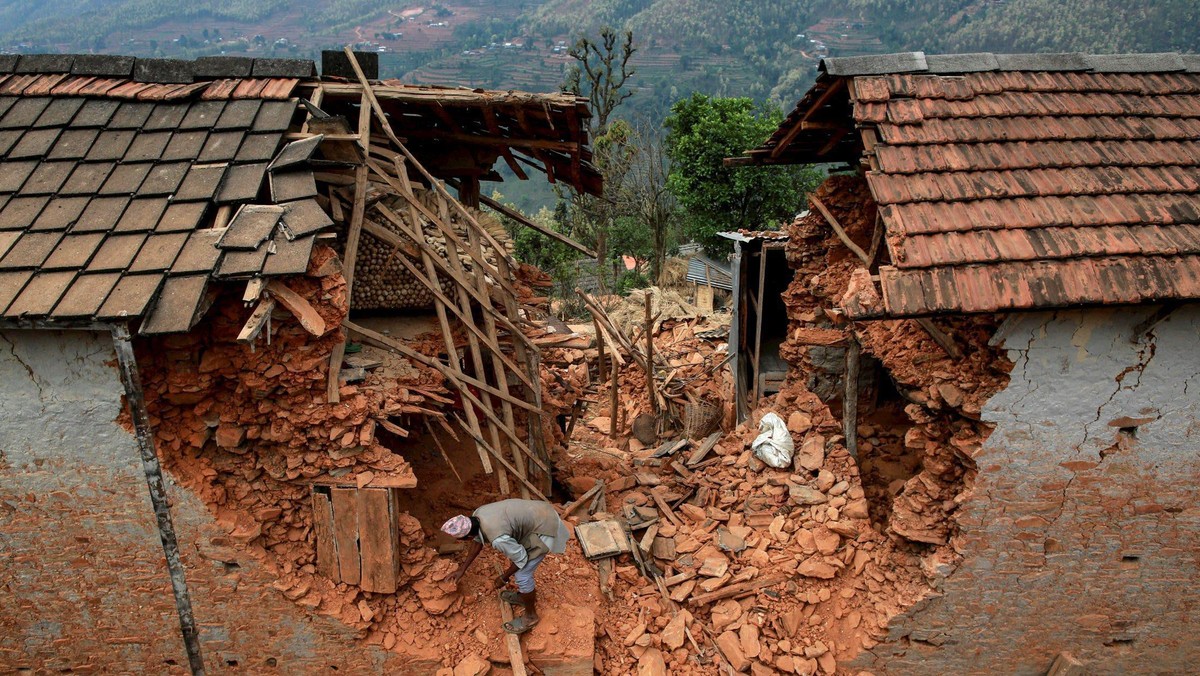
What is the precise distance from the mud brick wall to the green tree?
1720 centimetres

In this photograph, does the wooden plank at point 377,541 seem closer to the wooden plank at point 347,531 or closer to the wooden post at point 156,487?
the wooden plank at point 347,531

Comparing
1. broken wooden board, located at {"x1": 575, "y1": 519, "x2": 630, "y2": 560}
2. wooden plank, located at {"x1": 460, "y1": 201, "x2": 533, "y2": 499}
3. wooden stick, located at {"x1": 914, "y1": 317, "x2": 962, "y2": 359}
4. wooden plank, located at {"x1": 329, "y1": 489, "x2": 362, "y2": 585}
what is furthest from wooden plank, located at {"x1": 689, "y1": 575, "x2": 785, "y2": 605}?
wooden plank, located at {"x1": 329, "y1": 489, "x2": 362, "y2": 585}

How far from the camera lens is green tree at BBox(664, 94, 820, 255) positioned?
67.4ft

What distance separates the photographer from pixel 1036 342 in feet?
19.1

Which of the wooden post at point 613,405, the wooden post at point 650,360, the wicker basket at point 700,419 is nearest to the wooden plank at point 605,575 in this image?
the wooden post at point 650,360

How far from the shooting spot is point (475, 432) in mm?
6938

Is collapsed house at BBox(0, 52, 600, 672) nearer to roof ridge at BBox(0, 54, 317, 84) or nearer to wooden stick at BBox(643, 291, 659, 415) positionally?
roof ridge at BBox(0, 54, 317, 84)

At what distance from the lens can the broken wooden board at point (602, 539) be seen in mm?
7367

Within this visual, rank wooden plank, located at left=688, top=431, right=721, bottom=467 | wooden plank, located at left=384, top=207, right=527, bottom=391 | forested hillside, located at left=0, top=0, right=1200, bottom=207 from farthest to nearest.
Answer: forested hillside, located at left=0, top=0, right=1200, bottom=207 → wooden plank, located at left=688, top=431, right=721, bottom=467 → wooden plank, located at left=384, top=207, right=527, bottom=391

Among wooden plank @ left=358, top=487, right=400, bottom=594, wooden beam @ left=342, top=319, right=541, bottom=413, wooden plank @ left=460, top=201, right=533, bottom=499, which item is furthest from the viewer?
wooden plank @ left=460, top=201, right=533, bottom=499

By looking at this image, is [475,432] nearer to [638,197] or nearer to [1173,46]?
[638,197]

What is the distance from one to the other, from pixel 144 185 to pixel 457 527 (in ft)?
13.3

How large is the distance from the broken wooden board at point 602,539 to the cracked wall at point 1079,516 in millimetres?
2608

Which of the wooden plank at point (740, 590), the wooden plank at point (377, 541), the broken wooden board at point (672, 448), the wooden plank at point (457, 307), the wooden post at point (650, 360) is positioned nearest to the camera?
the wooden plank at point (377, 541)
